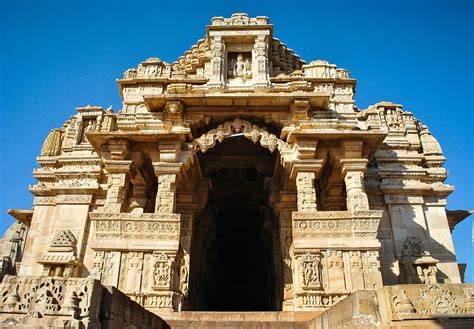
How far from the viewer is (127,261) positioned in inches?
402

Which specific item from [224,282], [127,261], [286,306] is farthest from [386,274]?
[224,282]

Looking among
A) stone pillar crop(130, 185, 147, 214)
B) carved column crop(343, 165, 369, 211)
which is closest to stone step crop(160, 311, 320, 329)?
carved column crop(343, 165, 369, 211)

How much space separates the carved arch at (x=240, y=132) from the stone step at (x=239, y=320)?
4573 mm

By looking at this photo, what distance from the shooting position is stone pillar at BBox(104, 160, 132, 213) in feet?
36.2

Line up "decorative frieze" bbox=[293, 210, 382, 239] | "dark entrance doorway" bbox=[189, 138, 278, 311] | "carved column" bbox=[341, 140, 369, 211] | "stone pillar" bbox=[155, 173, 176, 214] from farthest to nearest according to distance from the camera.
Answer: "dark entrance doorway" bbox=[189, 138, 278, 311] < "carved column" bbox=[341, 140, 369, 211] < "stone pillar" bbox=[155, 173, 176, 214] < "decorative frieze" bbox=[293, 210, 382, 239]

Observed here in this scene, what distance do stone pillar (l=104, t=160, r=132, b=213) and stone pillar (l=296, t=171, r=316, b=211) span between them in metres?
4.91

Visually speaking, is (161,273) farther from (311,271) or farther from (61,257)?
(61,257)

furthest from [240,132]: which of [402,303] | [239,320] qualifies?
[402,303]

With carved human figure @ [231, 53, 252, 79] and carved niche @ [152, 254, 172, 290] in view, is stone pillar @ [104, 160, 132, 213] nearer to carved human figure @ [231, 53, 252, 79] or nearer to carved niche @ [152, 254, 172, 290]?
carved niche @ [152, 254, 172, 290]

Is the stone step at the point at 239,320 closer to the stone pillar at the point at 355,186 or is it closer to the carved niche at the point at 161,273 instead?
the carved niche at the point at 161,273

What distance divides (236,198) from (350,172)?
7553 mm

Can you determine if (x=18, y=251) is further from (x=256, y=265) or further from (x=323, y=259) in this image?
(x=323, y=259)

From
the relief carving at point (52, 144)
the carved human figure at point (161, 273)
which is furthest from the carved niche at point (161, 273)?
the relief carving at point (52, 144)

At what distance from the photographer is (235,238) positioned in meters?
20.3
